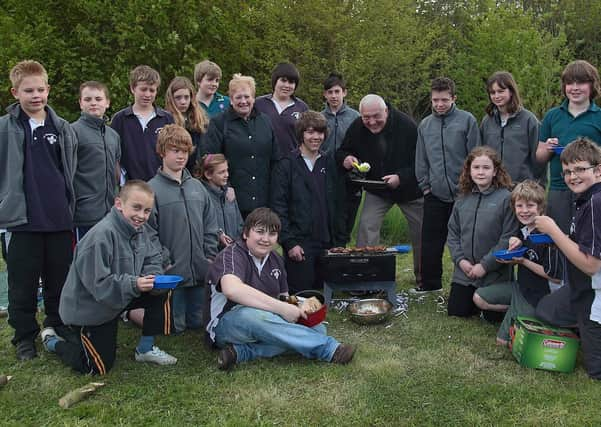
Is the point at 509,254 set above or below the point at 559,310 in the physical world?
above

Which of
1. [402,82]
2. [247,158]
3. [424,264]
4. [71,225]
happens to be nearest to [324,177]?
[247,158]

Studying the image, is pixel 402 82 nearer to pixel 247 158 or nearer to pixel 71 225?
pixel 247 158

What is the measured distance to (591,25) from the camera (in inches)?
806

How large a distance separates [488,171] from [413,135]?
3.85 ft

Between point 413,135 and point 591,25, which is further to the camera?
point 591,25

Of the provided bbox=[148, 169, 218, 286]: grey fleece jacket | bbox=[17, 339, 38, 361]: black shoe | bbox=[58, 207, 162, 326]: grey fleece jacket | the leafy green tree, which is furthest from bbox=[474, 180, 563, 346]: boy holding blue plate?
the leafy green tree

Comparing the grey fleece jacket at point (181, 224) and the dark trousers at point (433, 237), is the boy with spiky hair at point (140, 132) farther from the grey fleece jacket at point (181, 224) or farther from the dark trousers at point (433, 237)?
the dark trousers at point (433, 237)

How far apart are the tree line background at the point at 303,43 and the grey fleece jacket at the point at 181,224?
262 inches

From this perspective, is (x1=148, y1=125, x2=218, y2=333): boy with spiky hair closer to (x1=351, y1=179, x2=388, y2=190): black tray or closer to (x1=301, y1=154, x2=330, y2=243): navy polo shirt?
(x1=301, y1=154, x2=330, y2=243): navy polo shirt

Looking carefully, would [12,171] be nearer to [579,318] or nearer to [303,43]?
[579,318]

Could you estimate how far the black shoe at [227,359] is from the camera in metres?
3.94

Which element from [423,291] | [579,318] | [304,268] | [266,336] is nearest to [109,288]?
[266,336]

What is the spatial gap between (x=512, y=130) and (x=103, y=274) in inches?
133

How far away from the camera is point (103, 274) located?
3721mm
